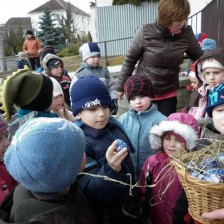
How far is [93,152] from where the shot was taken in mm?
1973

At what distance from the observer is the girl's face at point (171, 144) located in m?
2.25

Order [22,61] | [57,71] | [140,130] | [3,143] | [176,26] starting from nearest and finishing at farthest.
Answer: [3,143] → [140,130] → [176,26] → [57,71] → [22,61]

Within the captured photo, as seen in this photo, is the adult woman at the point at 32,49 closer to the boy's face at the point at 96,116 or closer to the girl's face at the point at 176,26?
the girl's face at the point at 176,26

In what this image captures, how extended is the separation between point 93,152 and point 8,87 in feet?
2.89

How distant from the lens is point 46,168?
1271 mm

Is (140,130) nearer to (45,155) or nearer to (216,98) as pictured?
(216,98)

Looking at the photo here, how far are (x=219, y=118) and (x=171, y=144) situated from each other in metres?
0.44

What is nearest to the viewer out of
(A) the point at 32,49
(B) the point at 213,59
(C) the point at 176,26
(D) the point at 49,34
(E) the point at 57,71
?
(B) the point at 213,59

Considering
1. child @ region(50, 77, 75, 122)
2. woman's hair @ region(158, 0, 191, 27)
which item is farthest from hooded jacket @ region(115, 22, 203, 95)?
child @ region(50, 77, 75, 122)

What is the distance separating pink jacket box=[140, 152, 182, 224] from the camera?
2.20 m

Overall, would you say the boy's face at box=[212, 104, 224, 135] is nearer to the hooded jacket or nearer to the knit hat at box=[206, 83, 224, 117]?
the knit hat at box=[206, 83, 224, 117]

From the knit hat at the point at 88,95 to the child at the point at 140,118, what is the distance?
67 centimetres

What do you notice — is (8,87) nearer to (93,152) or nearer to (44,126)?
(93,152)

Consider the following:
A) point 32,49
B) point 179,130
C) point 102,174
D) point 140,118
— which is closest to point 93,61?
point 140,118
